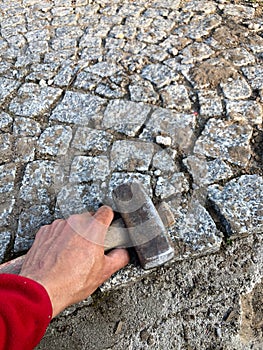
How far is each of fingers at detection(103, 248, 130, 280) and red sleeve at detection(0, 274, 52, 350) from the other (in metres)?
0.40

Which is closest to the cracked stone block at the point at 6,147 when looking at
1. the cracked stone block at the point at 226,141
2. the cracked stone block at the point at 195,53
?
the cracked stone block at the point at 226,141

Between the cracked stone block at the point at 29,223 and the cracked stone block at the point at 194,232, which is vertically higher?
the cracked stone block at the point at 29,223

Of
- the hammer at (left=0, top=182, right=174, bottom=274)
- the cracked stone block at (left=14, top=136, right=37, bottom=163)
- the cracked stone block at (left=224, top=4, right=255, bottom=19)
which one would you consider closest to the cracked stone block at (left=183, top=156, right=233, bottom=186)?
the hammer at (left=0, top=182, right=174, bottom=274)

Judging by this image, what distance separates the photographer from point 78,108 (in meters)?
3.34

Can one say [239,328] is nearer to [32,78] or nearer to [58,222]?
[58,222]

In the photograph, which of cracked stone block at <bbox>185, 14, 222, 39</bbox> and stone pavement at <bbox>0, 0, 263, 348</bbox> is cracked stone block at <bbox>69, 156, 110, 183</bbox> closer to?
stone pavement at <bbox>0, 0, 263, 348</bbox>

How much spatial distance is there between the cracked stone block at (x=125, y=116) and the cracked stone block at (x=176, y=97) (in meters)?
0.17

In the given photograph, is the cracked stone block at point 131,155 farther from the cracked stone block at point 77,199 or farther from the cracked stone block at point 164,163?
the cracked stone block at point 77,199

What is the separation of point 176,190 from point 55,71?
1.64 meters

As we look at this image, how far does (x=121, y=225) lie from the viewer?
2512mm

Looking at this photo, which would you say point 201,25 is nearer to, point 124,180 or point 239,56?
point 239,56

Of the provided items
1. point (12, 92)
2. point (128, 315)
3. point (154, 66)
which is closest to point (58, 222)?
point (128, 315)

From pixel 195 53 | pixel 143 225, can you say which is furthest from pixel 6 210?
pixel 195 53

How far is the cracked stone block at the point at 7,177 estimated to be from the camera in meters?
2.92
